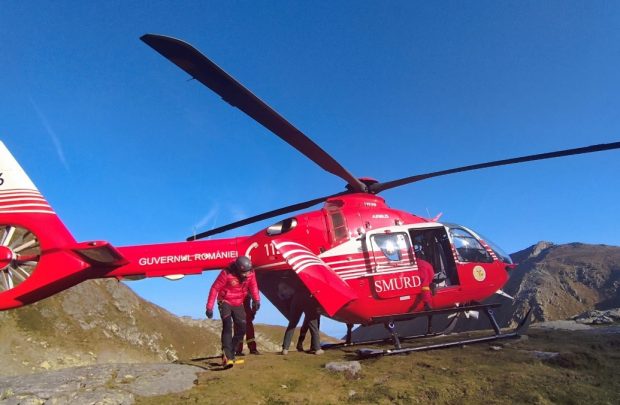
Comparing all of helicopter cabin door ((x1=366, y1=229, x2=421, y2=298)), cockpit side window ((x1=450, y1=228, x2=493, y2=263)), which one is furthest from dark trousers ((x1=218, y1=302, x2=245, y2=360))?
cockpit side window ((x1=450, y1=228, x2=493, y2=263))

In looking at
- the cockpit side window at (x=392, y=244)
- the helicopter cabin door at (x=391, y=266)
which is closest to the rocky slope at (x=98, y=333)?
the helicopter cabin door at (x=391, y=266)

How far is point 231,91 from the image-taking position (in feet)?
26.5

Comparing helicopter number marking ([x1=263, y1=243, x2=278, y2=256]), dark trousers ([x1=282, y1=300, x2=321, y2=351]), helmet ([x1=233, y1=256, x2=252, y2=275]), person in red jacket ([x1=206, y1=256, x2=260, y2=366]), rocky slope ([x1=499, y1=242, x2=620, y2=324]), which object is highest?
helicopter number marking ([x1=263, y1=243, x2=278, y2=256])

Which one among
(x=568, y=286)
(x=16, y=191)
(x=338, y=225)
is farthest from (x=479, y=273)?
(x=568, y=286)

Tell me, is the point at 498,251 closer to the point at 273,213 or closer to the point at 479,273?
the point at 479,273

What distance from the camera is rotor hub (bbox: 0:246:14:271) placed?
921 cm

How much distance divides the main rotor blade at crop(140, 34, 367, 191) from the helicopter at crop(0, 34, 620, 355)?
3 centimetres

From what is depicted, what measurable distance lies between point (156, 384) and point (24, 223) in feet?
21.4

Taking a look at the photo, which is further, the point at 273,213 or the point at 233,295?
the point at 273,213

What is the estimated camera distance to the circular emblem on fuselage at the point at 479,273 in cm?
1200

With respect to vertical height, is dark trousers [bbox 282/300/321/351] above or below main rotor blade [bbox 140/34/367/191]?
below

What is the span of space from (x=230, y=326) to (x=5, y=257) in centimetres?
616

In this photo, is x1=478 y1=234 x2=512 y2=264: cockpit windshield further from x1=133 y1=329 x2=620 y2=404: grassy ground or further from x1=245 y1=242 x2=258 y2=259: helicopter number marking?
x1=245 y1=242 x2=258 y2=259: helicopter number marking

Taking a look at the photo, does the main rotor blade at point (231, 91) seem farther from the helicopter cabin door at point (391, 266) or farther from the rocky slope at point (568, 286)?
the rocky slope at point (568, 286)
